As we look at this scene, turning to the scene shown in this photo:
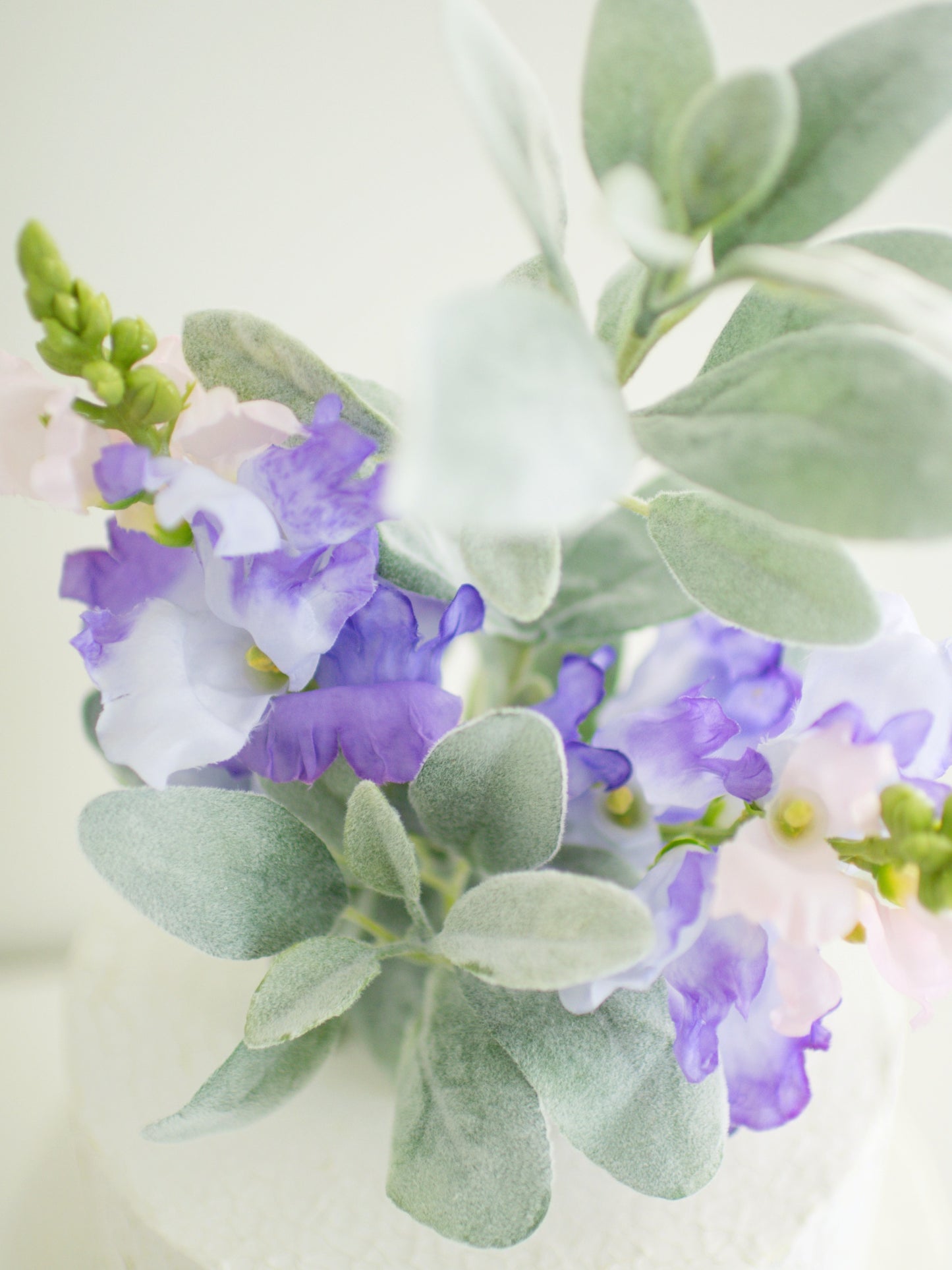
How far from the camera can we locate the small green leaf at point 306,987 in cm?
30

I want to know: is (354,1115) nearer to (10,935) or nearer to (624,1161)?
(624,1161)

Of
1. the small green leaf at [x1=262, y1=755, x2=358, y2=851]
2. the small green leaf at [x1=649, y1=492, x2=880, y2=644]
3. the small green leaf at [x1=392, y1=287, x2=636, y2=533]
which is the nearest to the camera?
the small green leaf at [x1=392, y1=287, x2=636, y2=533]

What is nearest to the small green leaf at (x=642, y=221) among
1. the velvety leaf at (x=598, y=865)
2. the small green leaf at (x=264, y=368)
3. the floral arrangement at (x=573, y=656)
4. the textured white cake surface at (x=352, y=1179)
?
the floral arrangement at (x=573, y=656)

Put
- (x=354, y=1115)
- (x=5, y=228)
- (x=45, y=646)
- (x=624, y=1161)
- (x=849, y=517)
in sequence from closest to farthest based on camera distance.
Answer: (x=849, y=517), (x=624, y=1161), (x=354, y=1115), (x=5, y=228), (x=45, y=646)

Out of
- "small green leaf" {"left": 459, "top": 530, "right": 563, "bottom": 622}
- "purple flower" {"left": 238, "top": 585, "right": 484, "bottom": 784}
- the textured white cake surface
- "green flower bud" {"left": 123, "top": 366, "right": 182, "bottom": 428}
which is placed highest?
"green flower bud" {"left": 123, "top": 366, "right": 182, "bottom": 428}

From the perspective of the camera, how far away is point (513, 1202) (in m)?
0.32

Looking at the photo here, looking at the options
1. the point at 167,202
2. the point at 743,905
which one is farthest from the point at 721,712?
the point at 167,202

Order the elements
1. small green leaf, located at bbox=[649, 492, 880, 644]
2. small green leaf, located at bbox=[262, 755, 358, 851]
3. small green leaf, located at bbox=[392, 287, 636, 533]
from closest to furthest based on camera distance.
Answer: small green leaf, located at bbox=[392, 287, 636, 533] → small green leaf, located at bbox=[649, 492, 880, 644] → small green leaf, located at bbox=[262, 755, 358, 851]

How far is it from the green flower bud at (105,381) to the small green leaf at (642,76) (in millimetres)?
145

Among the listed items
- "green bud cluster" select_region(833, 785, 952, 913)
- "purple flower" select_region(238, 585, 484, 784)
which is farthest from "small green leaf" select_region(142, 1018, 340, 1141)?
"green bud cluster" select_region(833, 785, 952, 913)

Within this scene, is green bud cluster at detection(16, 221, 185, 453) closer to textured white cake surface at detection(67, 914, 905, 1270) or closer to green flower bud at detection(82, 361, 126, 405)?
green flower bud at detection(82, 361, 126, 405)

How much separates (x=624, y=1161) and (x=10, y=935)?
691 millimetres

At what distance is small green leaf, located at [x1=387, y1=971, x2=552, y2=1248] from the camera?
32 centimetres

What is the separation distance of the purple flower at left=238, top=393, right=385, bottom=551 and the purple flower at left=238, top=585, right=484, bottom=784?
4 centimetres
